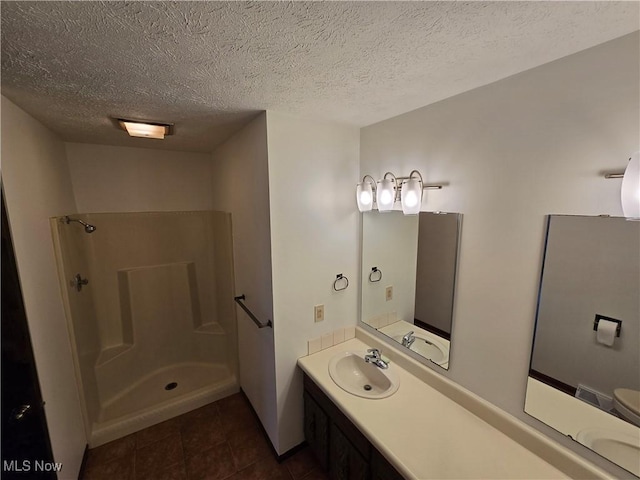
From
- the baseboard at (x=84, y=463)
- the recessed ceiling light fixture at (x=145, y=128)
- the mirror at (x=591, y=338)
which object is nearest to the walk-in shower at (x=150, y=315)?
the baseboard at (x=84, y=463)

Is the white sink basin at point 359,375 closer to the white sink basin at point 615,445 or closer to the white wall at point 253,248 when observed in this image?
the white wall at point 253,248

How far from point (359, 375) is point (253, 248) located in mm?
1140

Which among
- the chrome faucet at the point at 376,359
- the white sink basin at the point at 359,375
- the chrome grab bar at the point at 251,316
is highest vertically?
the chrome grab bar at the point at 251,316

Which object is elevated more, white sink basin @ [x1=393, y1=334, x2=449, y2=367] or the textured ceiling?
the textured ceiling

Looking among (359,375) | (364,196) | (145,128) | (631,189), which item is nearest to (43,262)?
(145,128)

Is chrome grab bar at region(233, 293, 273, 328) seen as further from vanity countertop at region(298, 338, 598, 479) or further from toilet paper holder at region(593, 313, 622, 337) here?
toilet paper holder at region(593, 313, 622, 337)

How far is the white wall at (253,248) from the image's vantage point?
5.60ft

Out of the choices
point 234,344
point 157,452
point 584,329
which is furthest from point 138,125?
point 584,329

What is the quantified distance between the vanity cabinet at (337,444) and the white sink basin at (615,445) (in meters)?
0.72

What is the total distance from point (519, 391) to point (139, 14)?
1918 mm

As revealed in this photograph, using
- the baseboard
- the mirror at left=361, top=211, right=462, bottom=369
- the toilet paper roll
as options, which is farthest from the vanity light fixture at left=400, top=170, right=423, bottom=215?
the baseboard

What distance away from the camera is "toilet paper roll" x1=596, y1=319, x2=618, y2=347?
95 cm

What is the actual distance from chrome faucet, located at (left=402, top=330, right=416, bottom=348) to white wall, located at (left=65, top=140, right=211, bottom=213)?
2.30 m

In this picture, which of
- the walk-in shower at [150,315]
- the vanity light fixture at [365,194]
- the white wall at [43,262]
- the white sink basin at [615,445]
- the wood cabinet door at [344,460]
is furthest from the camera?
A: the walk-in shower at [150,315]
